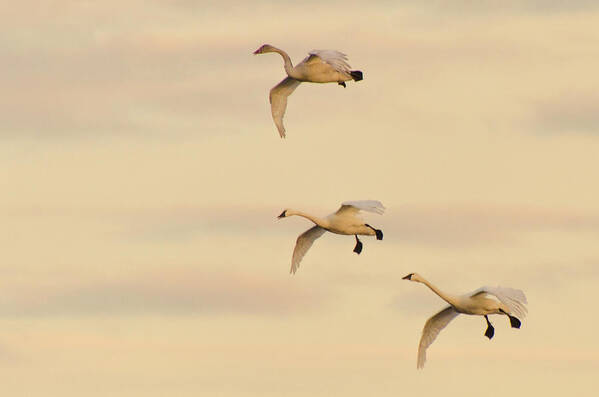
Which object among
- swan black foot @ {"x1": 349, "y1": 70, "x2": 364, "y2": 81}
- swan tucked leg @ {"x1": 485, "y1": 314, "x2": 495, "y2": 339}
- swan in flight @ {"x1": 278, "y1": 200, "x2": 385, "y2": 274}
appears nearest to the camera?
swan tucked leg @ {"x1": 485, "y1": 314, "x2": 495, "y2": 339}

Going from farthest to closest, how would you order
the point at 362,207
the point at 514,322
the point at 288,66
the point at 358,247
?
1. the point at 358,247
2. the point at 288,66
3. the point at 362,207
4. the point at 514,322

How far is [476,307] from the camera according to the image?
69312 mm

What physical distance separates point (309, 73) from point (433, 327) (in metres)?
10.6

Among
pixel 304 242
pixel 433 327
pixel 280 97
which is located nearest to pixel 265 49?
pixel 280 97

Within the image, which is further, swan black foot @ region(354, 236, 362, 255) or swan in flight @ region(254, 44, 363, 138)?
swan black foot @ region(354, 236, 362, 255)

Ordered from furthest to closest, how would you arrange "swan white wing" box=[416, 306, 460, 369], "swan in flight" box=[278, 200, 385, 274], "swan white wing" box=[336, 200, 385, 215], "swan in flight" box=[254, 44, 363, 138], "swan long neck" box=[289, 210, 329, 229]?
"swan long neck" box=[289, 210, 329, 229] → "swan in flight" box=[278, 200, 385, 274] → "swan white wing" box=[416, 306, 460, 369] → "swan white wing" box=[336, 200, 385, 215] → "swan in flight" box=[254, 44, 363, 138]

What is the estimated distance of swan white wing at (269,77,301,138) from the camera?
7856cm

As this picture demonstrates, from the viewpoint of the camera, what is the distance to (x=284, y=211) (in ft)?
253

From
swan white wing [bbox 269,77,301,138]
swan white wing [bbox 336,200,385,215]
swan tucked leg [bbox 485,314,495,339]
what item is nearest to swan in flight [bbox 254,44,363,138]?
swan white wing [bbox 269,77,301,138]

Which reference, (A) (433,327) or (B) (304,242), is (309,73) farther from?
(A) (433,327)

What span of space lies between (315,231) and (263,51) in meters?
7.47

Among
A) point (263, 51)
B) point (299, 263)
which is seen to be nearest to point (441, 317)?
point (299, 263)

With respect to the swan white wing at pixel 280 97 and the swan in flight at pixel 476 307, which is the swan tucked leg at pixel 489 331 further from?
the swan white wing at pixel 280 97

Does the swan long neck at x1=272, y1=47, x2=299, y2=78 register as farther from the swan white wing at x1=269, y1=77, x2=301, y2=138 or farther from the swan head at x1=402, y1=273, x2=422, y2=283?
the swan head at x1=402, y1=273, x2=422, y2=283
